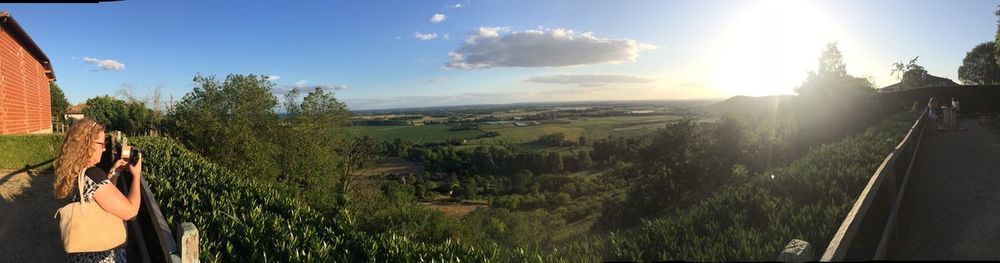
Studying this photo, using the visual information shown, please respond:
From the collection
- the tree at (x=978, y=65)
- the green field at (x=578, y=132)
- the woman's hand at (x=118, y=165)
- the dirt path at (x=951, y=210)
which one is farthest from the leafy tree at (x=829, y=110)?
the green field at (x=578, y=132)

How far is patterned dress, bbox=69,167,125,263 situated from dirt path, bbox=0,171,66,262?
7.14m

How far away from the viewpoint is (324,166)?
112 ft

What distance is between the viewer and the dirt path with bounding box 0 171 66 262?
31.6 ft

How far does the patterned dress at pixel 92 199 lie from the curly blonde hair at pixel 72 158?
Result: 0.08m

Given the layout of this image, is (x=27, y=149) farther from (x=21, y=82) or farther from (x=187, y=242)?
(x=187, y=242)

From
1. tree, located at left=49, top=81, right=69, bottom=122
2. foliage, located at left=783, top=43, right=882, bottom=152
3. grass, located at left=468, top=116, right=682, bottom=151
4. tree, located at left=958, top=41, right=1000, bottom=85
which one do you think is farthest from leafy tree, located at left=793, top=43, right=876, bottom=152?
grass, located at left=468, top=116, right=682, bottom=151

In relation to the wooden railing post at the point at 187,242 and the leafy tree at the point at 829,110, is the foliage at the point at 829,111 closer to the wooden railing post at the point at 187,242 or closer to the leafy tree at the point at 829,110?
the leafy tree at the point at 829,110

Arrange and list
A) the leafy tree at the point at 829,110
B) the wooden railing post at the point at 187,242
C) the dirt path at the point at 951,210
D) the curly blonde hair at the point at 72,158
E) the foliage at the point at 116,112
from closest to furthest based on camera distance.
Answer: the curly blonde hair at the point at 72,158, the wooden railing post at the point at 187,242, the dirt path at the point at 951,210, the leafy tree at the point at 829,110, the foliage at the point at 116,112

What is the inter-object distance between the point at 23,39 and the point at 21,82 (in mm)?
2338

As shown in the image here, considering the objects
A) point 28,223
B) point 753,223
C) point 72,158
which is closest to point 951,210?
point 753,223

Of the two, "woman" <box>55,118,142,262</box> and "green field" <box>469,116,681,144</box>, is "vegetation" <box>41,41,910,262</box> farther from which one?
"green field" <box>469,116,681,144</box>

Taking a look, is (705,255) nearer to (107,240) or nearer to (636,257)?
(636,257)

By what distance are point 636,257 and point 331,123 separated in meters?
35.6

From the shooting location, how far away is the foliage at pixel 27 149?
1862 cm
